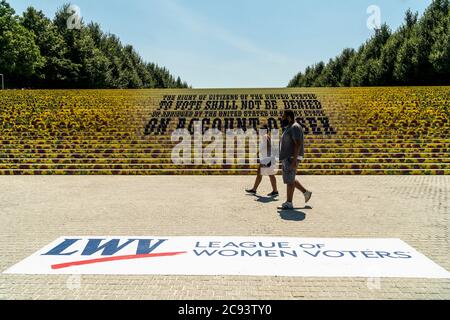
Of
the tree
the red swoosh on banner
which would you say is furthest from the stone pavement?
the tree

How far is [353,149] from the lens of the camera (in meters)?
13.6

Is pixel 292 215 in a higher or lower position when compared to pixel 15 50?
lower

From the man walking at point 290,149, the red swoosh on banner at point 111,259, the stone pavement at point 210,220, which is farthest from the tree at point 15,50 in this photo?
the red swoosh on banner at point 111,259

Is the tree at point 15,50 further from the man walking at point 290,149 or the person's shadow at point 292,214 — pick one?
the person's shadow at point 292,214

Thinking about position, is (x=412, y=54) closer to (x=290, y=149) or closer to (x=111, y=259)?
(x=290, y=149)

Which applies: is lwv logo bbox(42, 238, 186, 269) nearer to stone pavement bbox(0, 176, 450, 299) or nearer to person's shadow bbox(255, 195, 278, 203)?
stone pavement bbox(0, 176, 450, 299)

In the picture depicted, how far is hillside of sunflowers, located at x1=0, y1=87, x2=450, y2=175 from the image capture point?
1248cm

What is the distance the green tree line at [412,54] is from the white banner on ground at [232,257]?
33465 millimetres

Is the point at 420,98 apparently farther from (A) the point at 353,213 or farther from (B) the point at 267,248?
(B) the point at 267,248

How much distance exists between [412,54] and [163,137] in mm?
32367

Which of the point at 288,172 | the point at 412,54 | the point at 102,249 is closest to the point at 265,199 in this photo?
the point at 288,172

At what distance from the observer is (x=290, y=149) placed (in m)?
6.83

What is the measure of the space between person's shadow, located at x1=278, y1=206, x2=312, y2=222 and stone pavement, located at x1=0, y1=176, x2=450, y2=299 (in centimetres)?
3

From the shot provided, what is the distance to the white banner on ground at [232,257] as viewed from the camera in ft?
13.2
